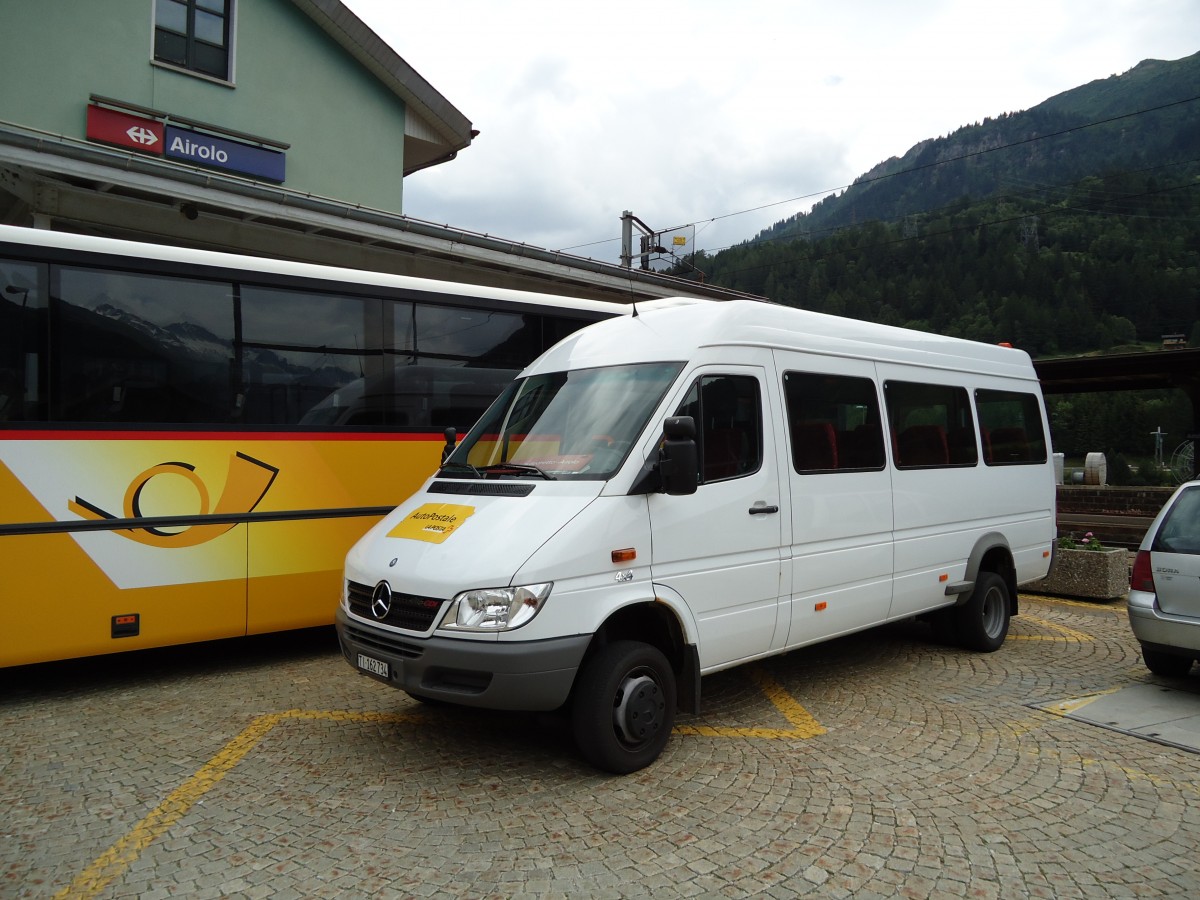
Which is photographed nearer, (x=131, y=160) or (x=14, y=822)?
(x=14, y=822)

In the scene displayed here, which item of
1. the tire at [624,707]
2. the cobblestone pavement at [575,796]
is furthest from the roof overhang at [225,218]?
the tire at [624,707]

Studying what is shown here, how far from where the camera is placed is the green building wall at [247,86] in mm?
12609

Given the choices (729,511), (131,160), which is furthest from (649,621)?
(131,160)

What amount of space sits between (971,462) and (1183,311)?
238ft

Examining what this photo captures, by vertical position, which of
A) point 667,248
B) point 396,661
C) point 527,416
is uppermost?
point 667,248

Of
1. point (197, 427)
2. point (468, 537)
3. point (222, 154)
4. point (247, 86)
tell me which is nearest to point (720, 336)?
point (468, 537)

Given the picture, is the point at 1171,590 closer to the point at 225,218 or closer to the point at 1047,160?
the point at 225,218

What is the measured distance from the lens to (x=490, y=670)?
401 centimetres

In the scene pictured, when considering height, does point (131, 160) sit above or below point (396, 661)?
above

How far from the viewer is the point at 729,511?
4969 mm

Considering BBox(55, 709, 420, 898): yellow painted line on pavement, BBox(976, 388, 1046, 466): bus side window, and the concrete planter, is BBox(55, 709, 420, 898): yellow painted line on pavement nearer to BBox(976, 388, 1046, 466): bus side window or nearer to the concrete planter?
BBox(976, 388, 1046, 466): bus side window

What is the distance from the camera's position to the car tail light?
6.07 m

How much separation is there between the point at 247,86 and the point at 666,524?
14341mm

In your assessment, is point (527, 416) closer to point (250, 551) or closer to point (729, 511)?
point (729, 511)
